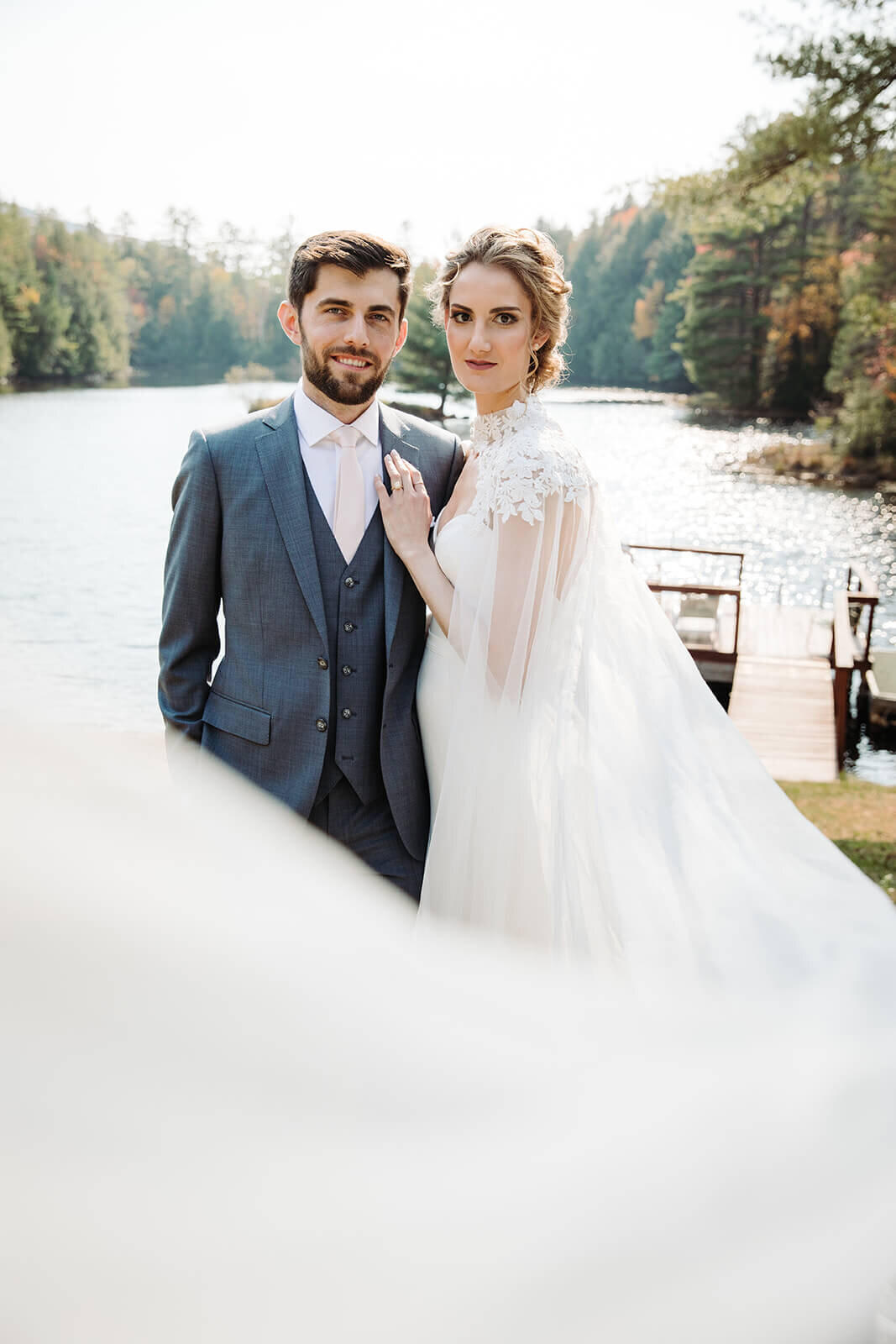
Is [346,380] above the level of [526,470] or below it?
above

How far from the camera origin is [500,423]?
256 cm

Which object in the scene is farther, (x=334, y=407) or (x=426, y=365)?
(x=426, y=365)

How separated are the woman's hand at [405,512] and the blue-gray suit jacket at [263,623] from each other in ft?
0.19

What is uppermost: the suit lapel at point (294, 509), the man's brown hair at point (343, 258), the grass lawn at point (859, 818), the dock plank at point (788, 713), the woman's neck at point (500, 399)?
the man's brown hair at point (343, 258)

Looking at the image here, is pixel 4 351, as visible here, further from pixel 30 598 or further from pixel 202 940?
pixel 202 940

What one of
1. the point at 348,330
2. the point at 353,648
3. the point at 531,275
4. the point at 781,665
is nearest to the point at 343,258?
the point at 348,330

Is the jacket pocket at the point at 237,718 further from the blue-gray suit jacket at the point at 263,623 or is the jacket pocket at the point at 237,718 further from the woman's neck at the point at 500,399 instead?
the woman's neck at the point at 500,399

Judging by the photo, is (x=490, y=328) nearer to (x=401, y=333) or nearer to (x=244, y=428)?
(x=401, y=333)

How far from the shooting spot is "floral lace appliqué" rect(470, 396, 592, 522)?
2338 mm

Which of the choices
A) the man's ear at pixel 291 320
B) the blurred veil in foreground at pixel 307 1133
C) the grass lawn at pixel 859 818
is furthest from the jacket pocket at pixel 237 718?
the grass lawn at pixel 859 818

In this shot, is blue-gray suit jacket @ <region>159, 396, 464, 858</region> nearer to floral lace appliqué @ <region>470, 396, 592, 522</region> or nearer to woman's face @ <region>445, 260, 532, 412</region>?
floral lace appliqué @ <region>470, 396, 592, 522</region>

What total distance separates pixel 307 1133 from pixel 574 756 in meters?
1.74

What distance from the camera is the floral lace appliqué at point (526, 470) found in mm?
2338

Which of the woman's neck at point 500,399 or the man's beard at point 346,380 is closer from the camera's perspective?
the man's beard at point 346,380
